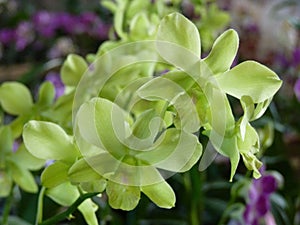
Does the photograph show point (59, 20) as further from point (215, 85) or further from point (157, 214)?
point (215, 85)

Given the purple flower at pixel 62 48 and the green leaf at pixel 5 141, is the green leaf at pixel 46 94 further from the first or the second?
the purple flower at pixel 62 48

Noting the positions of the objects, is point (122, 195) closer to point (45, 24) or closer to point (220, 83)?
point (220, 83)

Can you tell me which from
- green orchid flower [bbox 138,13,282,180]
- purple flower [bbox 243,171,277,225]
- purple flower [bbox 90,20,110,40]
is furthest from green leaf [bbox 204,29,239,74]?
purple flower [bbox 90,20,110,40]

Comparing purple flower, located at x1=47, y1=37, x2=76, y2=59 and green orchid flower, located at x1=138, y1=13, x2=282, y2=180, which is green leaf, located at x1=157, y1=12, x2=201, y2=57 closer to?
green orchid flower, located at x1=138, y1=13, x2=282, y2=180

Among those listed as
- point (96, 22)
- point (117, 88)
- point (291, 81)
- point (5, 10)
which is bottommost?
point (5, 10)

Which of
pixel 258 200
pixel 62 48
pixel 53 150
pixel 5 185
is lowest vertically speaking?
pixel 62 48

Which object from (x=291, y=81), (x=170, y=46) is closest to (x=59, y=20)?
(x=291, y=81)

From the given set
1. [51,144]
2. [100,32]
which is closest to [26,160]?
[51,144]
